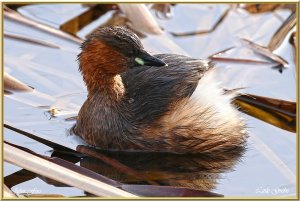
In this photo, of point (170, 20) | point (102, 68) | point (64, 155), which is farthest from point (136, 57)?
point (170, 20)

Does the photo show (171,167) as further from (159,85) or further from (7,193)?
(7,193)

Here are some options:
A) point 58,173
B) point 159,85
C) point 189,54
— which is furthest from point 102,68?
point 58,173

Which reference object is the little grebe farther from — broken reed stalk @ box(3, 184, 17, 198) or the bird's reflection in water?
broken reed stalk @ box(3, 184, 17, 198)

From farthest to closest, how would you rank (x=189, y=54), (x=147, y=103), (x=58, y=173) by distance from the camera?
(x=189, y=54) → (x=147, y=103) → (x=58, y=173)

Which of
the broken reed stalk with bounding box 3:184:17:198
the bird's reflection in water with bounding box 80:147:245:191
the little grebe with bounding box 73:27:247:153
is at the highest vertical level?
the little grebe with bounding box 73:27:247:153

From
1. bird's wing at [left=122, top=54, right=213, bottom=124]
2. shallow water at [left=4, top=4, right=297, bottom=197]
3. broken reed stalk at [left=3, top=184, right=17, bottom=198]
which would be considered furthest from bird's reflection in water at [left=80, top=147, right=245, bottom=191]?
broken reed stalk at [left=3, top=184, right=17, bottom=198]
